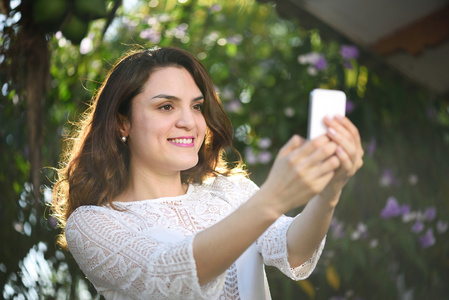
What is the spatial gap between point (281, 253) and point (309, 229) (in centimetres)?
16

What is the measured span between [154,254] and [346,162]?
437 millimetres

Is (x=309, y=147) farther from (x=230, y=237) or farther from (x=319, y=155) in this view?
(x=230, y=237)

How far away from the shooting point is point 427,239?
2850 mm

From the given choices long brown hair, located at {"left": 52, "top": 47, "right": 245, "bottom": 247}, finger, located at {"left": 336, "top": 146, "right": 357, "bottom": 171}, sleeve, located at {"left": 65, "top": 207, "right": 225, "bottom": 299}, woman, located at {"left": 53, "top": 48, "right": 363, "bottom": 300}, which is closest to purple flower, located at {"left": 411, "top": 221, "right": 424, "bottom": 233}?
woman, located at {"left": 53, "top": 48, "right": 363, "bottom": 300}

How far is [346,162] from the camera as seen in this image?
105 centimetres

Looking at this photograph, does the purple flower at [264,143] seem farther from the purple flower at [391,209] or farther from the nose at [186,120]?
the nose at [186,120]

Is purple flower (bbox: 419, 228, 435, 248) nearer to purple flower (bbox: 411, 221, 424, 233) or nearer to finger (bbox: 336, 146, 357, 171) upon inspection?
purple flower (bbox: 411, 221, 424, 233)

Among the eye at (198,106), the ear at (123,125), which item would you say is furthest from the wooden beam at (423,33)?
the ear at (123,125)

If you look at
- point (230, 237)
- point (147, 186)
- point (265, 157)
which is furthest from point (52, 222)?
point (230, 237)

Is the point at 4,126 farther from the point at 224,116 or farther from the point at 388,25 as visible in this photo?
the point at 388,25

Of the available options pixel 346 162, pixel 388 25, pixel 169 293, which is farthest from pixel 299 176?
pixel 388 25

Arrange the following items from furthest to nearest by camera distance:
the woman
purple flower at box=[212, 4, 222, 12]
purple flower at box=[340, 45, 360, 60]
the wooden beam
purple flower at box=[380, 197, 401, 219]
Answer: purple flower at box=[212, 4, 222, 12] < purple flower at box=[380, 197, 401, 219] < purple flower at box=[340, 45, 360, 60] < the wooden beam < the woman

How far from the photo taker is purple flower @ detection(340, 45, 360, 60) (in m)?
2.58

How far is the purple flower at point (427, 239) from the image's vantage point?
9.34 feet
